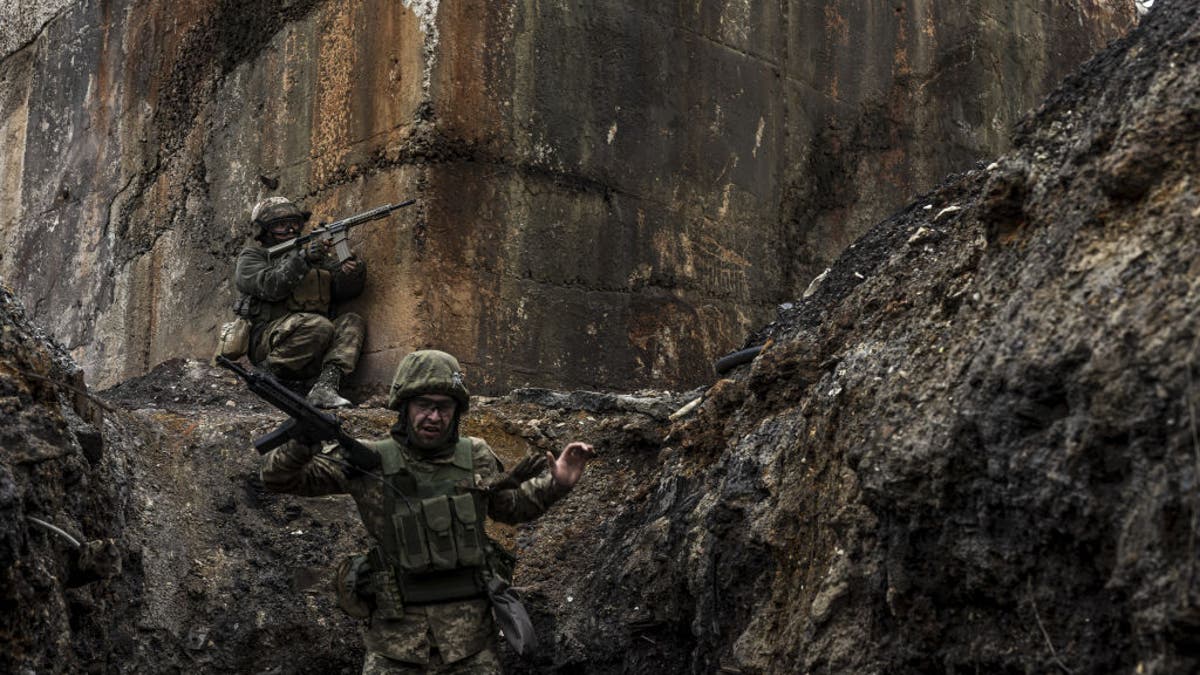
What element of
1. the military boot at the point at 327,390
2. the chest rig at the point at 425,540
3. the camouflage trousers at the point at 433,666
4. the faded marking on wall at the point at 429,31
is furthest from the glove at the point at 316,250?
the camouflage trousers at the point at 433,666

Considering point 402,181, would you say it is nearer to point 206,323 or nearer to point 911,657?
point 206,323

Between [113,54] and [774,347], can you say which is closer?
[774,347]

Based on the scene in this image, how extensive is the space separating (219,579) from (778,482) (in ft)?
9.04

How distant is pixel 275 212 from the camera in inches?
328

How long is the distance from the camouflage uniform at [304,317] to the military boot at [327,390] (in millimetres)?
41

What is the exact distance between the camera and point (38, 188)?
11641 millimetres

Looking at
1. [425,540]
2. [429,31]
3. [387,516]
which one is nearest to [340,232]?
[429,31]

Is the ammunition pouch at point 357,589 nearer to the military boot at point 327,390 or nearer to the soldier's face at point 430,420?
the soldier's face at point 430,420

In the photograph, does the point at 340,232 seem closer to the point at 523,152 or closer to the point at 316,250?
the point at 316,250

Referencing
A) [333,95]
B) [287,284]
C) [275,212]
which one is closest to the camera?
[287,284]

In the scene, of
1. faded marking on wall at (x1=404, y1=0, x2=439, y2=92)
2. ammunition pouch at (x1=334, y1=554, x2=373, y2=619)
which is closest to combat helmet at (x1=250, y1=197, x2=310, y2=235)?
faded marking on wall at (x1=404, y1=0, x2=439, y2=92)

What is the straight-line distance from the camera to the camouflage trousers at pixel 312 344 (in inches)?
320

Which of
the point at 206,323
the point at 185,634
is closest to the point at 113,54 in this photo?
the point at 206,323

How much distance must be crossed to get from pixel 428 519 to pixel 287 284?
3000 millimetres
